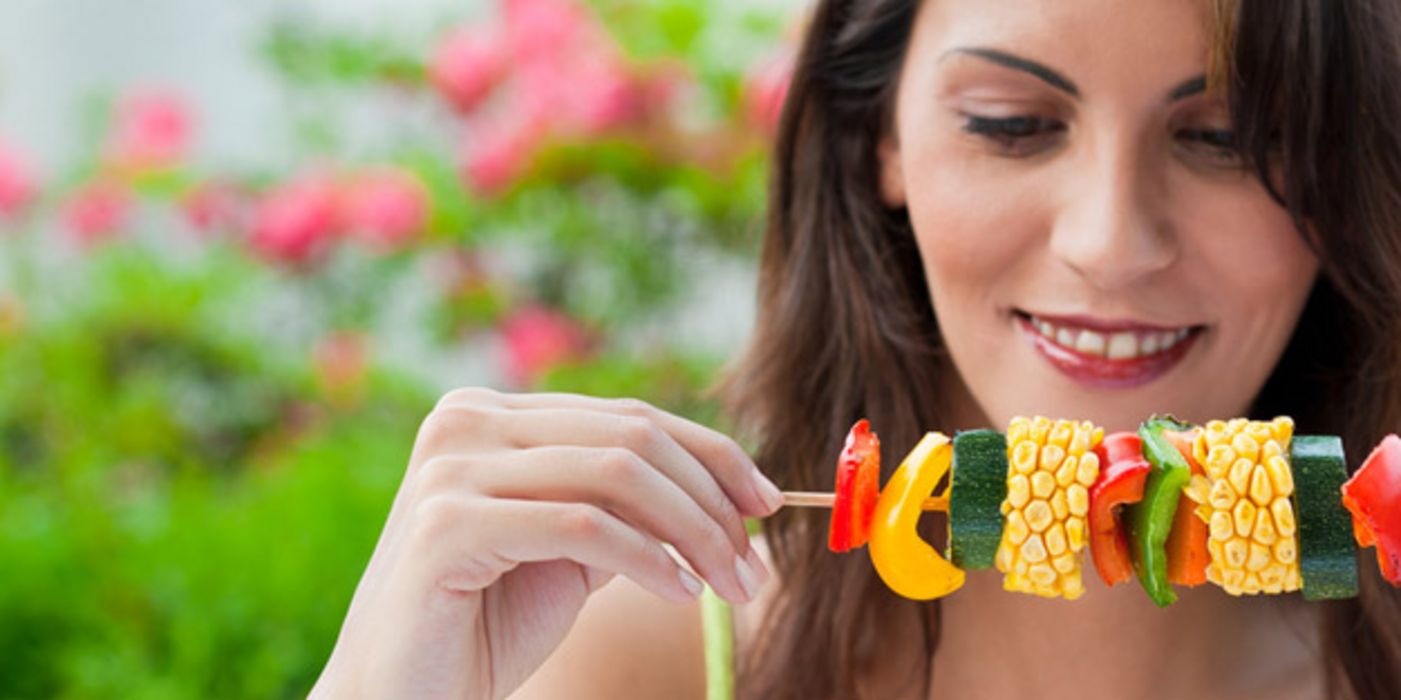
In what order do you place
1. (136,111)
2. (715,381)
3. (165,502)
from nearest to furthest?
(715,381) → (165,502) → (136,111)

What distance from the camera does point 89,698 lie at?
2990mm

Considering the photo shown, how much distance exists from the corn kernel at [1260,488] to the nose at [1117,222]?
1.00 ft

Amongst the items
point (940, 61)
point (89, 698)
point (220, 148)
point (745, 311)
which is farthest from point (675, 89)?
point (220, 148)

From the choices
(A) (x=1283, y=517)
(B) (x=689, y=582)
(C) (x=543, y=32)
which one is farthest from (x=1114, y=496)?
(C) (x=543, y=32)

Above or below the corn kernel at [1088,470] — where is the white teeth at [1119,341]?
above

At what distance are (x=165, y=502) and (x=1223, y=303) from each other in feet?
7.55

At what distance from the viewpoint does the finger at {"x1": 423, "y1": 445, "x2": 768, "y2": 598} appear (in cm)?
176

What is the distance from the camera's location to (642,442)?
5.82ft

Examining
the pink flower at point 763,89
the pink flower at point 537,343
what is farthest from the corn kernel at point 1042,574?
the pink flower at point 537,343

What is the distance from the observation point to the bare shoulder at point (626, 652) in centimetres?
231

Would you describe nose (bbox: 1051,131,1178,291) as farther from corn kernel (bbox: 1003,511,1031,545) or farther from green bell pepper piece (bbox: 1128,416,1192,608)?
corn kernel (bbox: 1003,511,1031,545)

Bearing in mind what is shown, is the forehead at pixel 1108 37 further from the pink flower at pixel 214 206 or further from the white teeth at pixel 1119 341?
the pink flower at pixel 214 206

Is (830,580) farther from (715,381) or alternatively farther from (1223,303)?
(1223,303)

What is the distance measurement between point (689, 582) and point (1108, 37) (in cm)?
69
